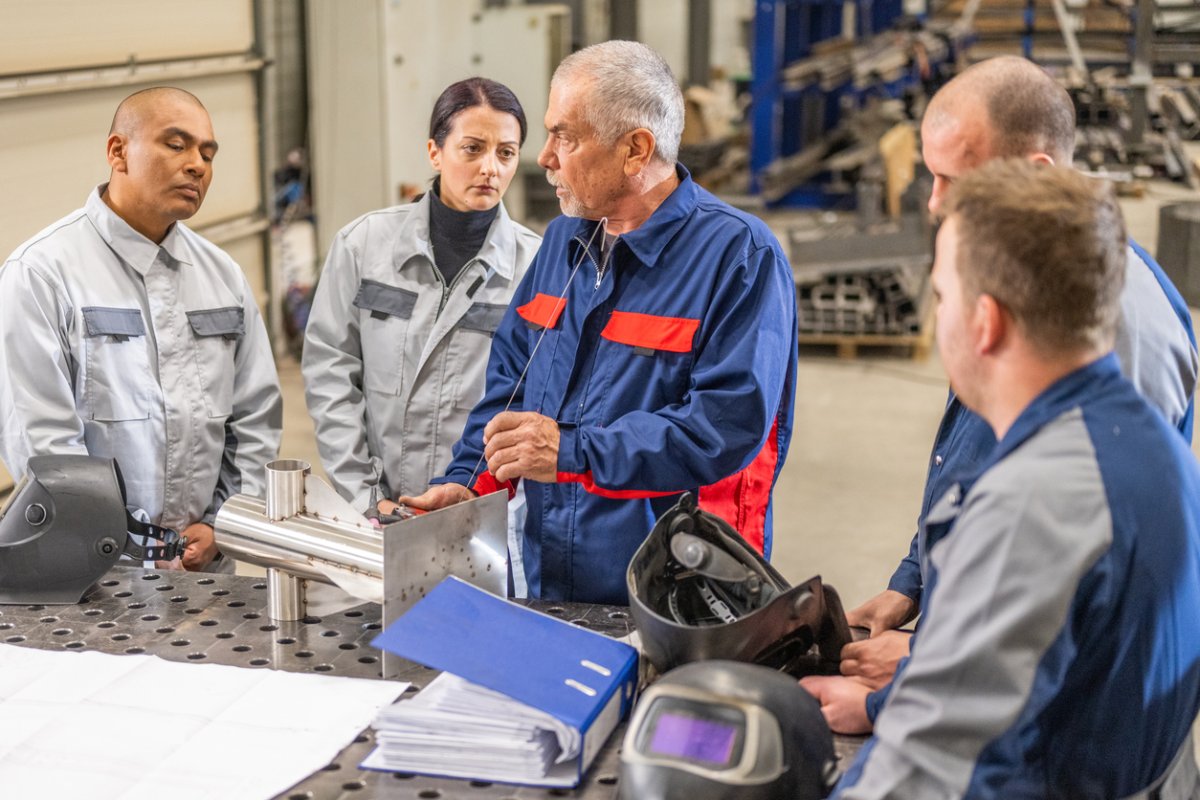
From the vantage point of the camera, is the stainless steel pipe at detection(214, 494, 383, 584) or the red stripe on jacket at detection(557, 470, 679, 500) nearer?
the stainless steel pipe at detection(214, 494, 383, 584)

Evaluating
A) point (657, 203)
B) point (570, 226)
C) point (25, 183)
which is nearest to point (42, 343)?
point (570, 226)

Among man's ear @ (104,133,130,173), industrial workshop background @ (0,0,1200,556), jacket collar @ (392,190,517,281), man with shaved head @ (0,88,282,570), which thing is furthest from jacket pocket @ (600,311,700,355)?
industrial workshop background @ (0,0,1200,556)

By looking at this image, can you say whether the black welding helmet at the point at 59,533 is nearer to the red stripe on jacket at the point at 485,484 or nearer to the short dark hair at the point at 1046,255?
the red stripe on jacket at the point at 485,484

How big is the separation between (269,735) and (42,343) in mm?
1018

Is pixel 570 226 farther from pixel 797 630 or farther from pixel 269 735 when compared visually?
pixel 269 735

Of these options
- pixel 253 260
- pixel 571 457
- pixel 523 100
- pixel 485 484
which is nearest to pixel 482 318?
pixel 485 484

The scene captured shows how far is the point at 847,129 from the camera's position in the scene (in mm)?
9516

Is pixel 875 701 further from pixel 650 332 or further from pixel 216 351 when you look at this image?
pixel 216 351

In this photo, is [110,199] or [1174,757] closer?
[1174,757]

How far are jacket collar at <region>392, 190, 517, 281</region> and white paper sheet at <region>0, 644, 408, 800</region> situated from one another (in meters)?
1.12

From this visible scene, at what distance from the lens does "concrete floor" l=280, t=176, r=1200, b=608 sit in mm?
4125

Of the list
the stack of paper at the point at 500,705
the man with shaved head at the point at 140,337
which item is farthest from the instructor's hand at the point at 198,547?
the stack of paper at the point at 500,705

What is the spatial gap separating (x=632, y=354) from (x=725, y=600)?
0.46 meters

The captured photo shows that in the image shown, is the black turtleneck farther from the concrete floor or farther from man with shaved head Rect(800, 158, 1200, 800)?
the concrete floor
